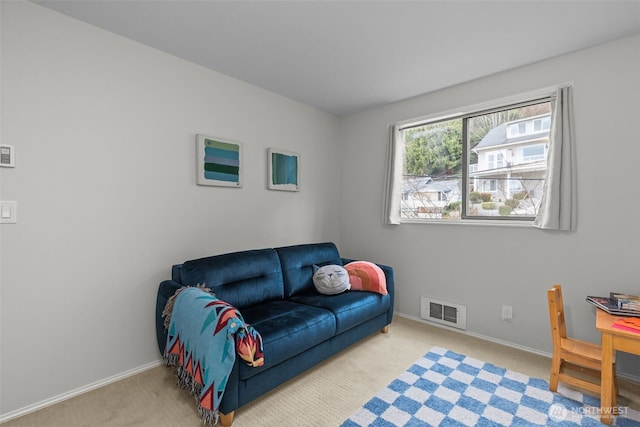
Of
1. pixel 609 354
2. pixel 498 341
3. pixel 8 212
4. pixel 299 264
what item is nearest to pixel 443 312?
pixel 498 341

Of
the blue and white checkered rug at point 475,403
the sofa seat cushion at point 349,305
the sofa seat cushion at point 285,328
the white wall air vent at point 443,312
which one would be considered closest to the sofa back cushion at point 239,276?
the sofa seat cushion at point 285,328

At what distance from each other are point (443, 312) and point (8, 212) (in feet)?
11.7

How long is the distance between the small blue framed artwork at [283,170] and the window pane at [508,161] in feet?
6.03

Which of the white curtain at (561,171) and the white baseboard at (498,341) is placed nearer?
the white baseboard at (498,341)

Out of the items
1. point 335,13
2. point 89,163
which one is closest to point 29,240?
point 89,163

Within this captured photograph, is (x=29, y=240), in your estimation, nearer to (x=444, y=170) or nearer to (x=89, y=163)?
(x=89, y=163)

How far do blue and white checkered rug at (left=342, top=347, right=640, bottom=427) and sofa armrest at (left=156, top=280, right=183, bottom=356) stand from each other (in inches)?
56.3

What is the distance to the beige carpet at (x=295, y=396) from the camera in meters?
1.79

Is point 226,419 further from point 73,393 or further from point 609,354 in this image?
point 609,354

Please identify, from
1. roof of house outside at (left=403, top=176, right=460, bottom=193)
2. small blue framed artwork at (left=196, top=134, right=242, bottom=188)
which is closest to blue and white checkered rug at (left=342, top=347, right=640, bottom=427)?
roof of house outside at (left=403, top=176, right=460, bottom=193)

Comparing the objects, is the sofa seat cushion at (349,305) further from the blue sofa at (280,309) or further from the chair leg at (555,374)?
the chair leg at (555,374)

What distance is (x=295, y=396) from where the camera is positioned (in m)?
2.02

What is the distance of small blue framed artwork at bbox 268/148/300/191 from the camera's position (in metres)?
3.21

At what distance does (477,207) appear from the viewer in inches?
119
